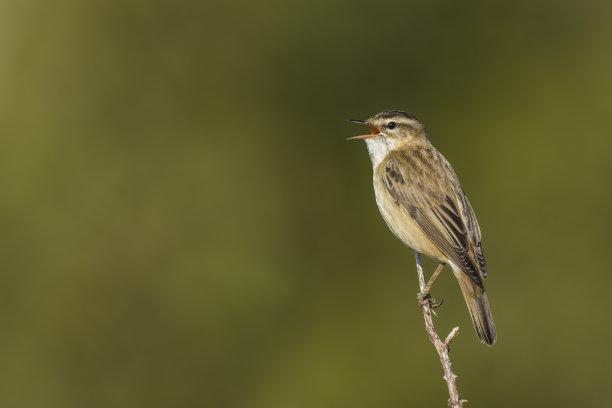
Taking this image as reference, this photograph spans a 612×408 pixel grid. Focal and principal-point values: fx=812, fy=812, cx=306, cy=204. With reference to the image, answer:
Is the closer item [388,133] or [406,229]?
[406,229]

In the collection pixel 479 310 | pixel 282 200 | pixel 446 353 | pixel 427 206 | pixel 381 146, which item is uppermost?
pixel 282 200

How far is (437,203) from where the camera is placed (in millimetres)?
6906

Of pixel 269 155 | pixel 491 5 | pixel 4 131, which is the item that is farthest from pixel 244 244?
pixel 491 5

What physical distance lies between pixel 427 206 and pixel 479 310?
1023 mm

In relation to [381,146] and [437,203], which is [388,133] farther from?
[437,203]

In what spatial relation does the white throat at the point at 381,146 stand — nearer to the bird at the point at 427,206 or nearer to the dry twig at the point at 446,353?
the bird at the point at 427,206

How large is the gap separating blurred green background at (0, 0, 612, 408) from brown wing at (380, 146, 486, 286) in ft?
12.7

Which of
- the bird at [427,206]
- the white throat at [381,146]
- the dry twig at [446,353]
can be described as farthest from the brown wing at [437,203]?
the dry twig at [446,353]

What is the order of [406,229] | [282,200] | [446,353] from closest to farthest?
[446,353] < [406,229] < [282,200]

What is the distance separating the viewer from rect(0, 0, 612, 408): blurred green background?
11.4 meters

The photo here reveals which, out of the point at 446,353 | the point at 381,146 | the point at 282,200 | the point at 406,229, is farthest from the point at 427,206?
the point at 282,200

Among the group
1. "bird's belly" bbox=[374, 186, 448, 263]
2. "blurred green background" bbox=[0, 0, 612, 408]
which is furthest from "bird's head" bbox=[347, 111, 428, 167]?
"blurred green background" bbox=[0, 0, 612, 408]

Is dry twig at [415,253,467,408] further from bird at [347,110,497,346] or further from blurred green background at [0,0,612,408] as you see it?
blurred green background at [0,0,612,408]

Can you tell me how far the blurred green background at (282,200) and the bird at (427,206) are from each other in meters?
3.78
